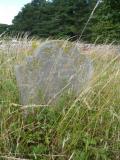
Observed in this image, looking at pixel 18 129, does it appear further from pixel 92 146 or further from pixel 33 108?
pixel 92 146

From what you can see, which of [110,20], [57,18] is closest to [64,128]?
[110,20]

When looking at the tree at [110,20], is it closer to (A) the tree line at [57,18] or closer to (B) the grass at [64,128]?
(A) the tree line at [57,18]

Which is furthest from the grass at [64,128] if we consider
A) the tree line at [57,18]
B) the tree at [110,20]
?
the tree line at [57,18]

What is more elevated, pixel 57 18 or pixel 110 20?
pixel 57 18

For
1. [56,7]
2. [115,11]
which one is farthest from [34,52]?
[56,7]

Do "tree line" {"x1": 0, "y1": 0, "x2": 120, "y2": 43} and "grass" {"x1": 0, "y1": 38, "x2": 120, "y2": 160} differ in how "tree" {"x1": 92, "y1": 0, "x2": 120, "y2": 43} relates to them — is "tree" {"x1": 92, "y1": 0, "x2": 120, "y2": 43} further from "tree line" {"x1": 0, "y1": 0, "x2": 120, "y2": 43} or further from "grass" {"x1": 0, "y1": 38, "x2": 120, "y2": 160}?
"grass" {"x1": 0, "y1": 38, "x2": 120, "y2": 160}

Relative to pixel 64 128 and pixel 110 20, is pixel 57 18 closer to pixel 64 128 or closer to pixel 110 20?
pixel 110 20

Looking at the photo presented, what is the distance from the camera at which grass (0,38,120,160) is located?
3197 mm

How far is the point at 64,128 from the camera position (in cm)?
335

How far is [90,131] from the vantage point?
344 cm

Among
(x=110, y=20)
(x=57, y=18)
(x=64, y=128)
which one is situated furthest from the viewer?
(x=57, y=18)

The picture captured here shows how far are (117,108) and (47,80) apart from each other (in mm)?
670

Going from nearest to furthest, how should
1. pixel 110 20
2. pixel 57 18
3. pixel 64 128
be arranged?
pixel 64 128 → pixel 110 20 → pixel 57 18

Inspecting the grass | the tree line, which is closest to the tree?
the tree line
